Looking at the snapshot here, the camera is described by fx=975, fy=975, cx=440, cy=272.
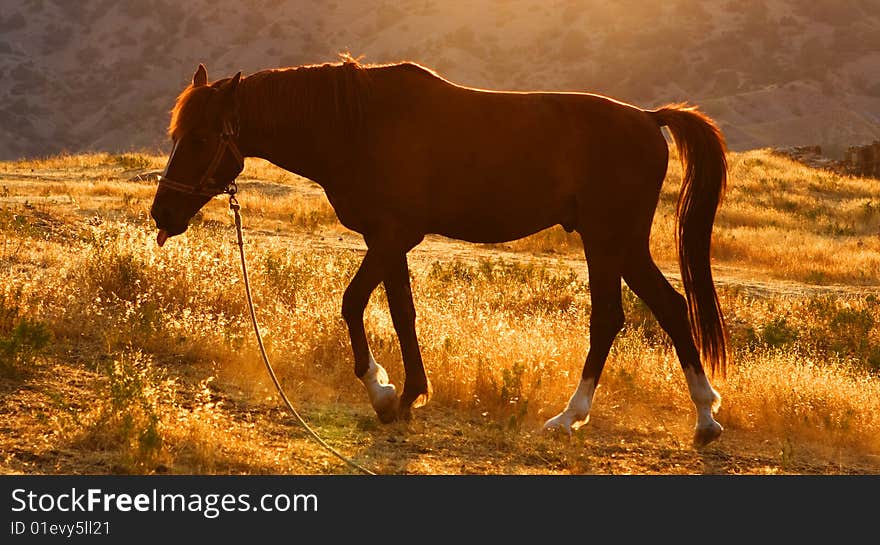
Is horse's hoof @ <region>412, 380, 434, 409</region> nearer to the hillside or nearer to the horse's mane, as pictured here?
the horse's mane

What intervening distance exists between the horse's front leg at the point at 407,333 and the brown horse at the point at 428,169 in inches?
0.4

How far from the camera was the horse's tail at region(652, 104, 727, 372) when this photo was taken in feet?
25.3

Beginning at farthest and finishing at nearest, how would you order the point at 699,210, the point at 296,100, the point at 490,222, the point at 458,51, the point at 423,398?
the point at 458,51 < the point at 699,210 < the point at 423,398 < the point at 490,222 < the point at 296,100

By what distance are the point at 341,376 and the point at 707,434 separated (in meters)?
3.12

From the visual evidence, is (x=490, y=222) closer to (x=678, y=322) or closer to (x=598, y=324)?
(x=598, y=324)

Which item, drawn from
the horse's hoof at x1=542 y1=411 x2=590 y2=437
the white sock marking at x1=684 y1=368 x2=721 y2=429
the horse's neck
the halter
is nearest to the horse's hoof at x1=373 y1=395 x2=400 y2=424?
the horse's hoof at x1=542 y1=411 x2=590 y2=437

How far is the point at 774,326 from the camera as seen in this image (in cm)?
1149

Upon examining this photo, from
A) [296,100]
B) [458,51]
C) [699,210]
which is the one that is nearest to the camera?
[296,100]

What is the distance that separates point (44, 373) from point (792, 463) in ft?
19.1

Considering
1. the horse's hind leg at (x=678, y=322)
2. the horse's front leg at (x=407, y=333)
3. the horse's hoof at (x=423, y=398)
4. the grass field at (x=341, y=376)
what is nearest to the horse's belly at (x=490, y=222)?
the horse's front leg at (x=407, y=333)

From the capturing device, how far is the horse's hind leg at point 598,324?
23.9 feet

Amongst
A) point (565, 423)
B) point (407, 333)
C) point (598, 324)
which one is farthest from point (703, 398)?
point (407, 333)

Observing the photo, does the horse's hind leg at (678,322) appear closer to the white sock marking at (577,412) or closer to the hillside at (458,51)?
the white sock marking at (577,412)

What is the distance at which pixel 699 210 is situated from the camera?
787cm
